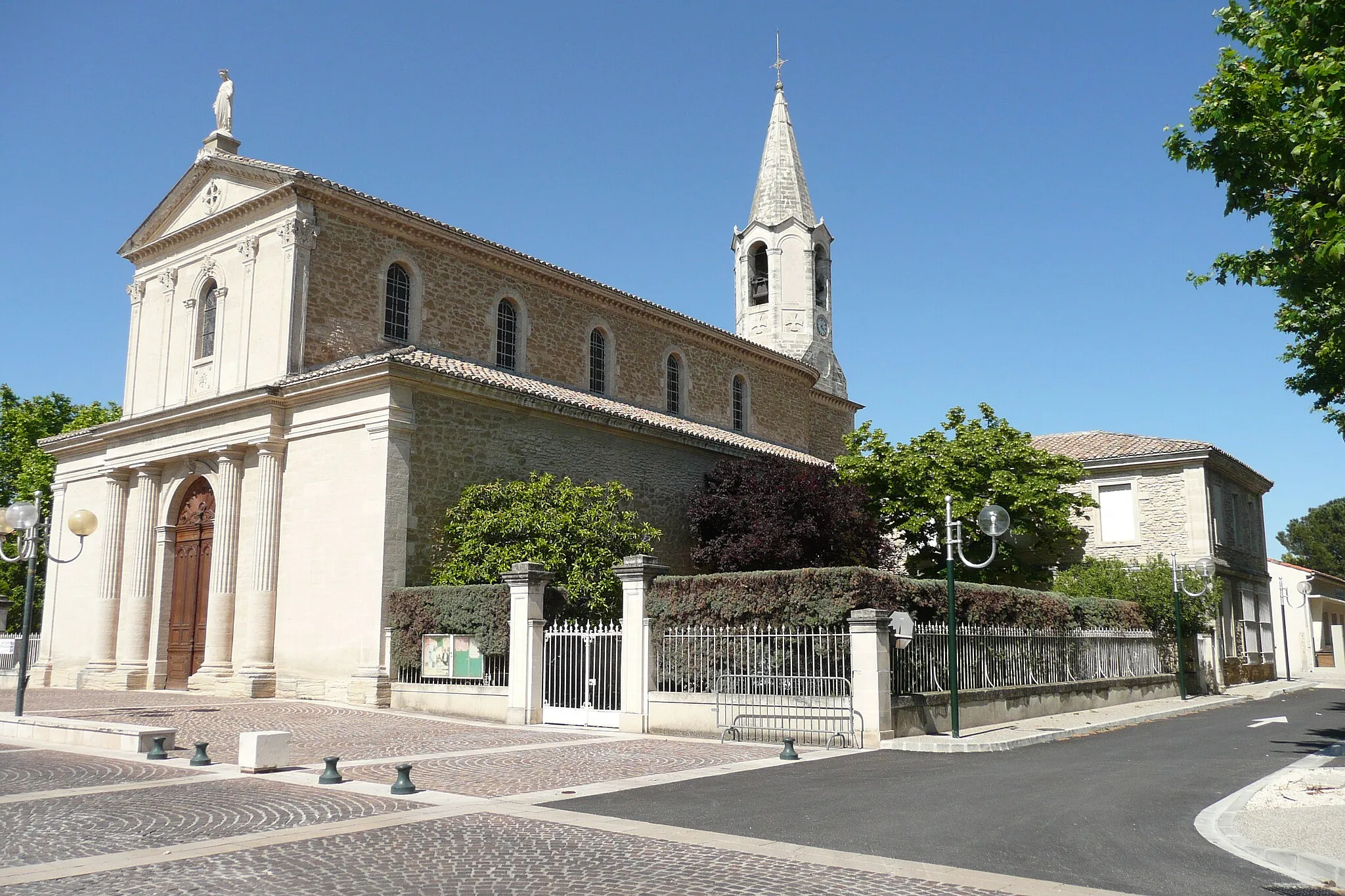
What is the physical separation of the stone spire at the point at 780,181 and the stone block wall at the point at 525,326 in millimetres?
8295

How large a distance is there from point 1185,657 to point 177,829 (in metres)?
29.1

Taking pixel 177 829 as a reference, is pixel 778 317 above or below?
above

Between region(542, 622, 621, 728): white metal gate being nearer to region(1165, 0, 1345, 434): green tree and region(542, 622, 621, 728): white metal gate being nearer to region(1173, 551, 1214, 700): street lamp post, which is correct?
region(1165, 0, 1345, 434): green tree

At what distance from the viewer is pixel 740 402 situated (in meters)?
36.3

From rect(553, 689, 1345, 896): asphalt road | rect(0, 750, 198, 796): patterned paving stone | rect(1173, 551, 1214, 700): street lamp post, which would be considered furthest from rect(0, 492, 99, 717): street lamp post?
rect(1173, 551, 1214, 700): street lamp post

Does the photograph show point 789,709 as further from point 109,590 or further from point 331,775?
point 109,590

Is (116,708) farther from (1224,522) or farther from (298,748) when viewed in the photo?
(1224,522)

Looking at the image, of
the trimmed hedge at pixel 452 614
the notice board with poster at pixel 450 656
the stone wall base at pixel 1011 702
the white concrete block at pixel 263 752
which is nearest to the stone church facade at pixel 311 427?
the trimmed hedge at pixel 452 614

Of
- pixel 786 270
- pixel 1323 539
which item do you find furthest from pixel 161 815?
pixel 1323 539

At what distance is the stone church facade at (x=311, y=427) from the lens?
868 inches

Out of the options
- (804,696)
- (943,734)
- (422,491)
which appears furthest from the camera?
(422,491)

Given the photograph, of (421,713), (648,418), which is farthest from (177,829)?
(648,418)

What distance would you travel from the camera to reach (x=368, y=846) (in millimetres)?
7715

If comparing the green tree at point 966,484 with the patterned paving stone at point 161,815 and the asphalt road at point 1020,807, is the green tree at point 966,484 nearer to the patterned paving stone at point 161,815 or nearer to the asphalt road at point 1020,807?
the asphalt road at point 1020,807
